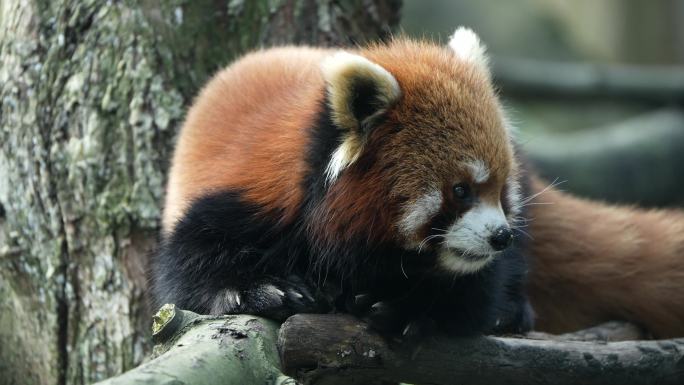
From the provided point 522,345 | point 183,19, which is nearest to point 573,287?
point 522,345

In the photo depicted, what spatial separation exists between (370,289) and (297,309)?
1.28ft

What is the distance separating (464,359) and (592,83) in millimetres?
9096

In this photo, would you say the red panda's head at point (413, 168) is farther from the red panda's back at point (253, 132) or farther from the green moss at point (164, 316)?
the green moss at point (164, 316)

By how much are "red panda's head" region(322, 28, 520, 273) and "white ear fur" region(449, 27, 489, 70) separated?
0.41m

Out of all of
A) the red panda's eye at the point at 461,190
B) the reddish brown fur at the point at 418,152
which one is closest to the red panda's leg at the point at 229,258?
the reddish brown fur at the point at 418,152

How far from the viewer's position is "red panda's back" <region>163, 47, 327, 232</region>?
3.55 m

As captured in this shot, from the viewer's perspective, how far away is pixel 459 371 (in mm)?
3338

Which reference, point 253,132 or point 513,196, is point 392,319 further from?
point 253,132

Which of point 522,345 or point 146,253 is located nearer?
point 522,345

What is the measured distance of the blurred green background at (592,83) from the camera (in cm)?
932

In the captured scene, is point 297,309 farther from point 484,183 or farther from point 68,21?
point 68,21

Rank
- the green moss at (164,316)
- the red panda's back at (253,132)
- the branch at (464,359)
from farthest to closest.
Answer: the red panda's back at (253,132) → the branch at (464,359) → the green moss at (164,316)

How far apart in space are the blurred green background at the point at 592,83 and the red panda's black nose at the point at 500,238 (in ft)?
3.82

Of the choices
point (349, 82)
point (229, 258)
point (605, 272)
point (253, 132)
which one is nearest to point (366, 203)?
point (349, 82)
